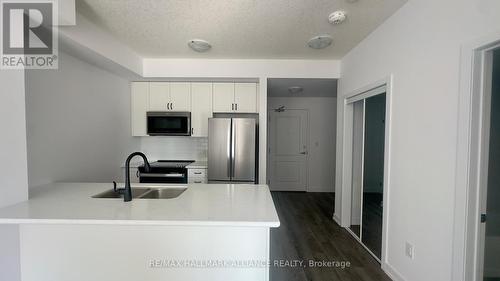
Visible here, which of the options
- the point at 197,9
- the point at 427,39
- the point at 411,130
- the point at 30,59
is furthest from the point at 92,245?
the point at 427,39

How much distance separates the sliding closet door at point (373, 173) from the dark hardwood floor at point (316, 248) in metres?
0.22

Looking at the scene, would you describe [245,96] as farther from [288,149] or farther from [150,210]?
[150,210]

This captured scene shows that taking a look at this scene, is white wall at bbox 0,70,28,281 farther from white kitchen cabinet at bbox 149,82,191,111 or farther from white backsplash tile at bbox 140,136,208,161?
white backsplash tile at bbox 140,136,208,161

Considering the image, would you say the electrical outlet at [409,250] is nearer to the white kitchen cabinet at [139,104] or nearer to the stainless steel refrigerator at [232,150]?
the stainless steel refrigerator at [232,150]

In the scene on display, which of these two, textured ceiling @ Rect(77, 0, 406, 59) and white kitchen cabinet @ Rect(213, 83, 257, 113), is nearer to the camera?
textured ceiling @ Rect(77, 0, 406, 59)

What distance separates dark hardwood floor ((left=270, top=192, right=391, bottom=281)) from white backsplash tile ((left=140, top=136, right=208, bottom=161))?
1.93m

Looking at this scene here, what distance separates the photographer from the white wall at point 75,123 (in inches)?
87.7

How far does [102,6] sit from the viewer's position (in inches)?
83.0

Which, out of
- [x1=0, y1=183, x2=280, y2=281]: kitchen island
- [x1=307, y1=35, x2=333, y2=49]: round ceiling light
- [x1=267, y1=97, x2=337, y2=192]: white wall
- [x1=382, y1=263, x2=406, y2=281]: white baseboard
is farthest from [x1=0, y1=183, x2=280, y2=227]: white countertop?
[x1=267, y1=97, x2=337, y2=192]: white wall

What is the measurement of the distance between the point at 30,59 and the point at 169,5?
→ 4.55 feet

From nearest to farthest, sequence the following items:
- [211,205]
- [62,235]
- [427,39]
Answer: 1. [62,235]
2. [211,205]
3. [427,39]

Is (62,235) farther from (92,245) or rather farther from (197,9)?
(197,9)

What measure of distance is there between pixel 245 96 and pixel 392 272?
2.98 meters

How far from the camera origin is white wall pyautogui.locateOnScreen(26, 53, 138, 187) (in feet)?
7.30
